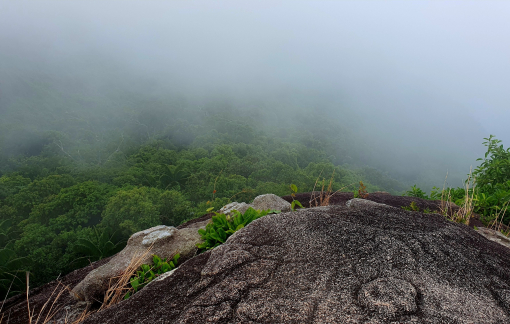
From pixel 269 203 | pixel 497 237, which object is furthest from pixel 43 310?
pixel 497 237

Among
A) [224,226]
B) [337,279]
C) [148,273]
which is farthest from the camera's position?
[224,226]

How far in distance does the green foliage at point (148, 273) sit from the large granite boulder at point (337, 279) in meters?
1.18

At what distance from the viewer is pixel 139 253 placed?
4.53m

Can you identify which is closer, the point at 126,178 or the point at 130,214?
the point at 130,214

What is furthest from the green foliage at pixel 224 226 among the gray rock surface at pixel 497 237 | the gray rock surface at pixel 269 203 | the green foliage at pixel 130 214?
the green foliage at pixel 130 214

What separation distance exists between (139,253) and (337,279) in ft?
12.7

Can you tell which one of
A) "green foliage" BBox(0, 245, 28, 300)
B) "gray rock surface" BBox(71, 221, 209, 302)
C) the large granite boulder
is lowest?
"green foliage" BBox(0, 245, 28, 300)

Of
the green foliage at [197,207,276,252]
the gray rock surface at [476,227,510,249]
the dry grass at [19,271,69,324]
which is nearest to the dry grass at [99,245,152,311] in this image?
the dry grass at [19,271,69,324]

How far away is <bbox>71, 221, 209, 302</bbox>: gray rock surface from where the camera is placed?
4.30 metres

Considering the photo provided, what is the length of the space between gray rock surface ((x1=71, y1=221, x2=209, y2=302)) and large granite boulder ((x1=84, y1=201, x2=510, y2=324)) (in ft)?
6.85

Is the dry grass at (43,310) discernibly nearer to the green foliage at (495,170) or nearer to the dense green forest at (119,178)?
the dense green forest at (119,178)

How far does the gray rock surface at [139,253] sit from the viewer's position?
169 inches

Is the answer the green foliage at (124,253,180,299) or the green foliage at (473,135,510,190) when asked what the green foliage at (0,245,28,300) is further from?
the green foliage at (473,135,510,190)

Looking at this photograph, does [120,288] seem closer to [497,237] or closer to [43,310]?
[43,310]
